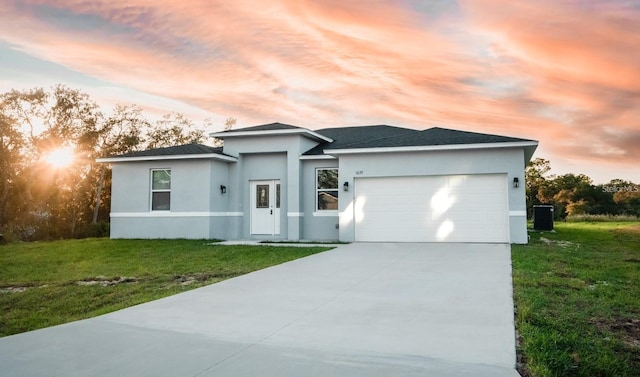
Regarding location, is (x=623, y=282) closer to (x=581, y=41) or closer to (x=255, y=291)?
(x=255, y=291)

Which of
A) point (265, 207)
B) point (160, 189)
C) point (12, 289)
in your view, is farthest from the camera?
point (160, 189)

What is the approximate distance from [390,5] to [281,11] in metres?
2.70

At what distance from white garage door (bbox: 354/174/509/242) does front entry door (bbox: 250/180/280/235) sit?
11.2 ft

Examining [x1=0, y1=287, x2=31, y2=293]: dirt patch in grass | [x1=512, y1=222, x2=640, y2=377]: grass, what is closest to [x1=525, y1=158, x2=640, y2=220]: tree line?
[x1=512, y1=222, x2=640, y2=377]: grass

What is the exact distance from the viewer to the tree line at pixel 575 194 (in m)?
42.4

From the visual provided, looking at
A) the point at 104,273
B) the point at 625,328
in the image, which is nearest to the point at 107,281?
the point at 104,273

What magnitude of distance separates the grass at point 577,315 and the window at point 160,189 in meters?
12.6

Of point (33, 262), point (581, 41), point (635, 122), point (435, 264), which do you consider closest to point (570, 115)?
point (635, 122)

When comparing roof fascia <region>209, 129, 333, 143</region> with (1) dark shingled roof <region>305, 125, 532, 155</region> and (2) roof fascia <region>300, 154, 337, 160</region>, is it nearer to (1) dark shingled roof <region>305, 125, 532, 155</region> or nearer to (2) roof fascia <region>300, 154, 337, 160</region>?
(1) dark shingled roof <region>305, 125, 532, 155</region>

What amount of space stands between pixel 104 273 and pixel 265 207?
8735 mm

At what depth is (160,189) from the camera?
1827 centimetres

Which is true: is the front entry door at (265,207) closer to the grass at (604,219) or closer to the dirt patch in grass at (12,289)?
the dirt patch in grass at (12,289)

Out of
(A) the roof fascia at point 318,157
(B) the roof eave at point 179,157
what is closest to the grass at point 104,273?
(B) the roof eave at point 179,157

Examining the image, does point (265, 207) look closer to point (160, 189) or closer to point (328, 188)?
point (328, 188)
